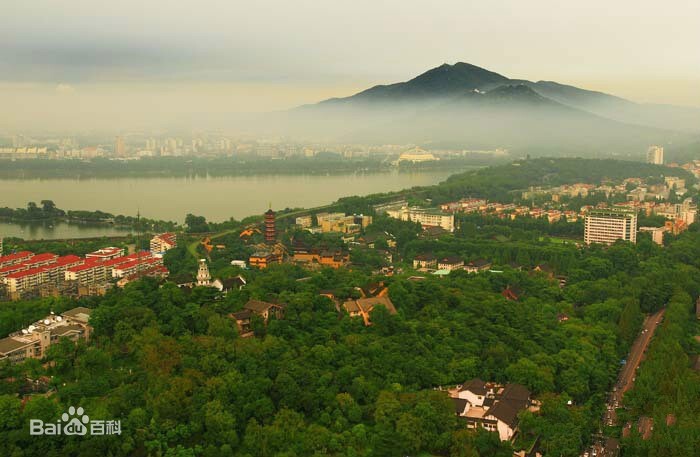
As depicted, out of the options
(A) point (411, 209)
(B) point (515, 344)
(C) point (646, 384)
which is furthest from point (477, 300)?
(A) point (411, 209)

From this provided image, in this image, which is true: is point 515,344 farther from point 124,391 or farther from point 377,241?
point 377,241

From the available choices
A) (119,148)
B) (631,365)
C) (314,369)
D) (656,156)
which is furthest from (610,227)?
(119,148)

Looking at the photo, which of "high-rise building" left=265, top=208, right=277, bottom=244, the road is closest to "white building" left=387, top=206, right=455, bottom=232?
"high-rise building" left=265, top=208, right=277, bottom=244

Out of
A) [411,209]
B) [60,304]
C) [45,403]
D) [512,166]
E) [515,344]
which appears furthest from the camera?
[512,166]

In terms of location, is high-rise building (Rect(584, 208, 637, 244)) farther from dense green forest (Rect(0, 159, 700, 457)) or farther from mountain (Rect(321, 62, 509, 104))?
mountain (Rect(321, 62, 509, 104))

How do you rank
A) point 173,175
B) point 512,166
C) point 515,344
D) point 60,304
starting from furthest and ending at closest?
point 173,175 → point 512,166 → point 60,304 → point 515,344

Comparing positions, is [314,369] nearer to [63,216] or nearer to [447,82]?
[63,216]

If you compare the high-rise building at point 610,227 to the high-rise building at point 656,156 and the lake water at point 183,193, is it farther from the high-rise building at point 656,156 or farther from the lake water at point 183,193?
the high-rise building at point 656,156
